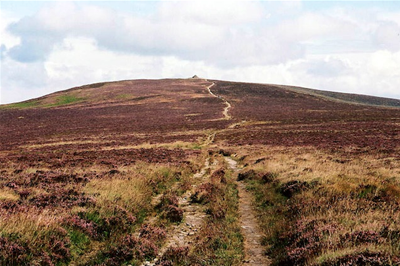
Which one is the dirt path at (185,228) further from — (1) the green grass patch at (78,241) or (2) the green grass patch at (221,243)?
(1) the green grass patch at (78,241)

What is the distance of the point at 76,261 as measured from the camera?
7.78 meters

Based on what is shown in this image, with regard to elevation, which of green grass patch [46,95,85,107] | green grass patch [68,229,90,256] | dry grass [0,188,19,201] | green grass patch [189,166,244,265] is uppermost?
green grass patch [46,95,85,107]

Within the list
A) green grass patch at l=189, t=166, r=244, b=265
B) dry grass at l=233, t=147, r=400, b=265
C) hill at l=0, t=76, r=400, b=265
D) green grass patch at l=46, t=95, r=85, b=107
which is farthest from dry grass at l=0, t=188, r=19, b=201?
green grass patch at l=46, t=95, r=85, b=107

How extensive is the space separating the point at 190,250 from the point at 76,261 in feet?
10.3

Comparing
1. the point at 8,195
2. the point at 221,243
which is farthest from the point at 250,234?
the point at 8,195

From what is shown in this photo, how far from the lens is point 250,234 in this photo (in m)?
Answer: 10.1

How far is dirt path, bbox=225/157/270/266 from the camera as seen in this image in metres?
8.29

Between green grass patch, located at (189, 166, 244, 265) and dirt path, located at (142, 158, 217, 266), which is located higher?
green grass patch, located at (189, 166, 244, 265)

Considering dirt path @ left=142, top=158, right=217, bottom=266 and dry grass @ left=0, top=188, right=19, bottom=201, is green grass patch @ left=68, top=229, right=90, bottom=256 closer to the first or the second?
dirt path @ left=142, top=158, right=217, bottom=266

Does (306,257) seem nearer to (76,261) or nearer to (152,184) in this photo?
(76,261)

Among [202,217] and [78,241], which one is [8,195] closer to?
[78,241]

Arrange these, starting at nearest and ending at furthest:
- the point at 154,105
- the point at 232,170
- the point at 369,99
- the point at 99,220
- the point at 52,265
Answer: the point at 52,265, the point at 99,220, the point at 232,170, the point at 154,105, the point at 369,99

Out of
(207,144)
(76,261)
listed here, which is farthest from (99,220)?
(207,144)

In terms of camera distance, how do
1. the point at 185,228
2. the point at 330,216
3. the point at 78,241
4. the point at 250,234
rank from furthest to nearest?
the point at 185,228 < the point at 250,234 < the point at 330,216 < the point at 78,241
